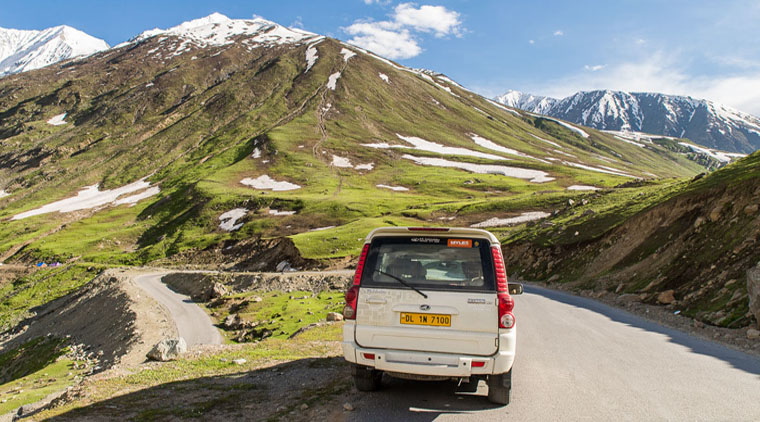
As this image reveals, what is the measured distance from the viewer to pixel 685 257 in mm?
22438

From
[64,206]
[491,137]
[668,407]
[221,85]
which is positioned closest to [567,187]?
[491,137]

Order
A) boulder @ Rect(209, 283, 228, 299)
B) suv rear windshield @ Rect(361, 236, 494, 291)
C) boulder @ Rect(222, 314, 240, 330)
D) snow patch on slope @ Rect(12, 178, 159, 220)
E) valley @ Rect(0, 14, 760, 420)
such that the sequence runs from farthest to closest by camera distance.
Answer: snow patch on slope @ Rect(12, 178, 159, 220) < boulder @ Rect(209, 283, 228, 299) < boulder @ Rect(222, 314, 240, 330) < valley @ Rect(0, 14, 760, 420) < suv rear windshield @ Rect(361, 236, 494, 291)

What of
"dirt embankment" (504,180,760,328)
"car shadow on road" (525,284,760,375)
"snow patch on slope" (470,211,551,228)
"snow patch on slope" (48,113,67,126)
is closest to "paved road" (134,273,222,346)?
"car shadow on road" (525,284,760,375)

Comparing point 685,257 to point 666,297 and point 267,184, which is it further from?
point 267,184

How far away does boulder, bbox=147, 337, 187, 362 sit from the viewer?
50.8 feet

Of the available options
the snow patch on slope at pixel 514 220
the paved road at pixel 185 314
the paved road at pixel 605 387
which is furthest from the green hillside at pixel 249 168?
the paved road at pixel 605 387

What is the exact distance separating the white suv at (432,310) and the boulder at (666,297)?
16.2m

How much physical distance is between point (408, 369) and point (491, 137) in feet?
596

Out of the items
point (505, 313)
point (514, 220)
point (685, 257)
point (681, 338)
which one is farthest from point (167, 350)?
point (514, 220)

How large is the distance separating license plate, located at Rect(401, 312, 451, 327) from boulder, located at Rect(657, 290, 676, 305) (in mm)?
17311

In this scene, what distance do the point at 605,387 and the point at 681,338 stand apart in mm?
7728

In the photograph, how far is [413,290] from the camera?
752 centimetres

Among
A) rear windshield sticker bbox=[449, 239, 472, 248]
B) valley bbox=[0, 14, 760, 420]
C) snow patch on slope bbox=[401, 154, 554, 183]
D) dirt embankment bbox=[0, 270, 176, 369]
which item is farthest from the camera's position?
snow patch on slope bbox=[401, 154, 554, 183]

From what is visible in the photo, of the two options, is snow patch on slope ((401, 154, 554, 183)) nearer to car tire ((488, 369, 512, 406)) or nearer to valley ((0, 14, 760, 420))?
valley ((0, 14, 760, 420))
